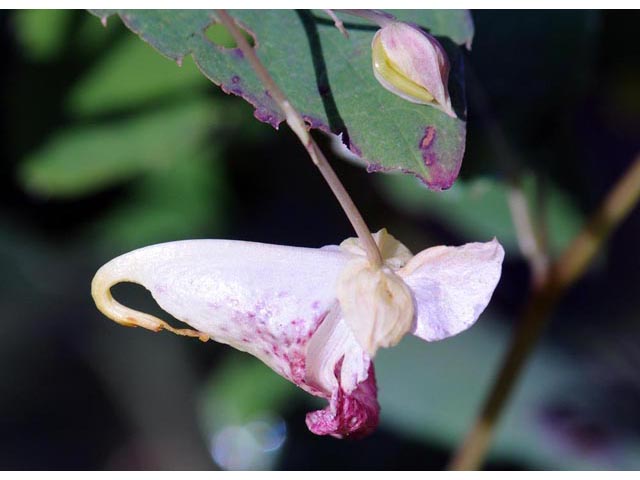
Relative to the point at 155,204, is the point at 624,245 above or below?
above

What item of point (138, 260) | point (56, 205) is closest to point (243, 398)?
point (56, 205)

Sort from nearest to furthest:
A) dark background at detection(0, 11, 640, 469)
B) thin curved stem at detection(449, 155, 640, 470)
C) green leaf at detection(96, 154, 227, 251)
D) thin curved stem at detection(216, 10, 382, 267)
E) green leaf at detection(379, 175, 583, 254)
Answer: thin curved stem at detection(216, 10, 382, 267) → thin curved stem at detection(449, 155, 640, 470) → dark background at detection(0, 11, 640, 469) → green leaf at detection(379, 175, 583, 254) → green leaf at detection(96, 154, 227, 251)

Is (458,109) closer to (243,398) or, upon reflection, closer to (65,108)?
(65,108)

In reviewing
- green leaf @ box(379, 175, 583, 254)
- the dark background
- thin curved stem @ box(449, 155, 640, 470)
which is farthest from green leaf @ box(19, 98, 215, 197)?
thin curved stem @ box(449, 155, 640, 470)

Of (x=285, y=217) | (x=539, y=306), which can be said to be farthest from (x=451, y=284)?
(x=285, y=217)

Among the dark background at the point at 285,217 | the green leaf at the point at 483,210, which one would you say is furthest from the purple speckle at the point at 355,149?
the green leaf at the point at 483,210

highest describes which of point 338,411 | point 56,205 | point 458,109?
point 56,205

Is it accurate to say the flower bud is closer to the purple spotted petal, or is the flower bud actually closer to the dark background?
the purple spotted petal
